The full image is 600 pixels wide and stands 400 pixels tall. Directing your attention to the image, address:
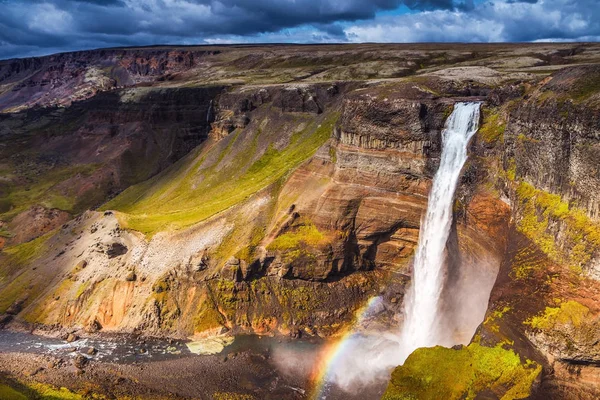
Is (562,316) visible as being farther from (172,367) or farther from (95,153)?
(95,153)

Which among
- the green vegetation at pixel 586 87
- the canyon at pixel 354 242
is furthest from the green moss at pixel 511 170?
the green vegetation at pixel 586 87

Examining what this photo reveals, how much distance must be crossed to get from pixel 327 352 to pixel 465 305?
17.0m

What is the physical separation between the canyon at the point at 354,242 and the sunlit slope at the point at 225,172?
0.54 m

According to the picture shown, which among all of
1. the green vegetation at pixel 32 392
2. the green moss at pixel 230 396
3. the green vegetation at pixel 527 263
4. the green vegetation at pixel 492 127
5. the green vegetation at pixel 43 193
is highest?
the green vegetation at pixel 492 127

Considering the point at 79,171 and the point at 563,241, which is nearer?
the point at 563,241

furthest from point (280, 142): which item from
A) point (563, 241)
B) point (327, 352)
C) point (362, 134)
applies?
point (563, 241)

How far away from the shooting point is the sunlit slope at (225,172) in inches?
3204

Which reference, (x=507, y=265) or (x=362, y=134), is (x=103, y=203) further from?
(x=507, y=265)

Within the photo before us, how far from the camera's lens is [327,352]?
5734cm

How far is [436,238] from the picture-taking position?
56.8 meters

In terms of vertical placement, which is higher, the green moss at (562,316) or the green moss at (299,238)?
the green moss at (562,316)

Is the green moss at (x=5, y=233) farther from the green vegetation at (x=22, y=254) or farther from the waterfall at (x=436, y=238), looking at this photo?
the waterfall at (x=436, y=238)

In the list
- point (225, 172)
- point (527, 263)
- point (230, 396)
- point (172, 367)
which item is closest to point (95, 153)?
point (225, 172)

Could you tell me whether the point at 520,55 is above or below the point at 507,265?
above
